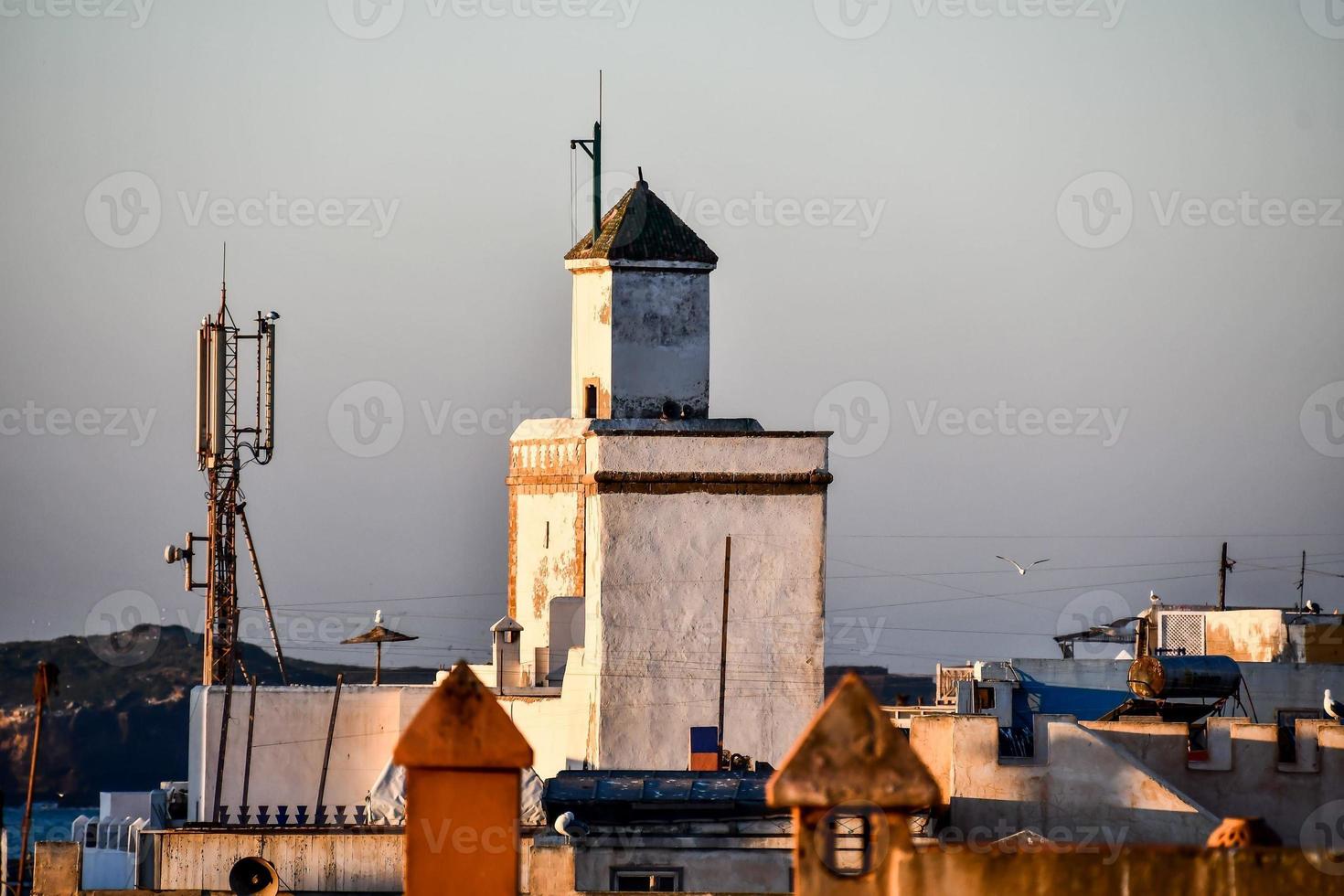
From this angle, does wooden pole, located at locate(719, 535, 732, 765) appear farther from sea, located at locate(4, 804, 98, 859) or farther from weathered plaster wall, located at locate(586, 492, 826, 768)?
sea, located at locate(4, 804, 98, 859)

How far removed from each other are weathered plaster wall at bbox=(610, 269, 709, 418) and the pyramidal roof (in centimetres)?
25

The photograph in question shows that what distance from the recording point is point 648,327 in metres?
41.9

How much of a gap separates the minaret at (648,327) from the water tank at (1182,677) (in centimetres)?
1022

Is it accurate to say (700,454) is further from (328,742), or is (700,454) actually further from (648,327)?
(328,742)

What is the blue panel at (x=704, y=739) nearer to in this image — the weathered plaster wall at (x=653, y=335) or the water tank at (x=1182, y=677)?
the weathered plaster wall at (x=653, y=335)

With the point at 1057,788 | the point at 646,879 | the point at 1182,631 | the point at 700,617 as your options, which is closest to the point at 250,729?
the point at 700,617

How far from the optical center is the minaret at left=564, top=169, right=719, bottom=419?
137ft

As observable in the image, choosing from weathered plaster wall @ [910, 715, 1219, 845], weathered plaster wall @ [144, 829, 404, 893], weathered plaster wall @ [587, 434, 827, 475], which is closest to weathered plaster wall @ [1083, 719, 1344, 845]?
weathered plaster wall @ [910, 715, 1219, 845]

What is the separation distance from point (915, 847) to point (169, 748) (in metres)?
110

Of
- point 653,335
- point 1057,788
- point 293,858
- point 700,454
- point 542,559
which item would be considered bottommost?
point 293,858

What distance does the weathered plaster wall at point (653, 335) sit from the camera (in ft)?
137

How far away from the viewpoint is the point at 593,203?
44469 mm

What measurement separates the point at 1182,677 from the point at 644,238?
1247 cm

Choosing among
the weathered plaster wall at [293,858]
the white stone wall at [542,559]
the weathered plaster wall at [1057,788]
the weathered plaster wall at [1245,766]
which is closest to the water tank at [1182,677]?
the weathered plaster wall at [1245,766]
